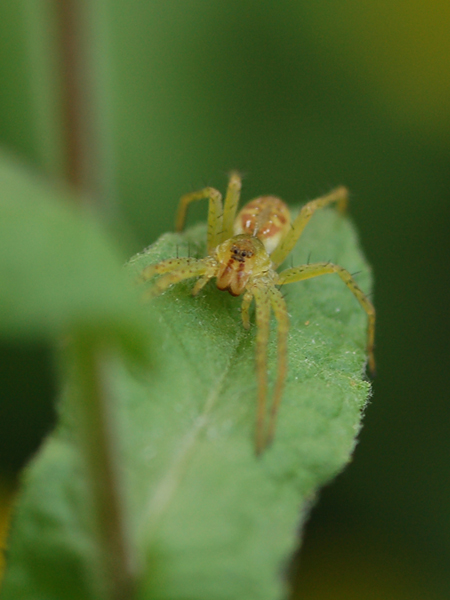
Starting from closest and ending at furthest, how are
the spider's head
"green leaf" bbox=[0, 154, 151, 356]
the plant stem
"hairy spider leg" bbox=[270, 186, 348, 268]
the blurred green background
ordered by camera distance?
"green leaf" bbox=[0, 154, 151, 356], the plant stem, the spider's head, "hairy spider leg" bbox=[270, 186, 348, 268], the blurred green background

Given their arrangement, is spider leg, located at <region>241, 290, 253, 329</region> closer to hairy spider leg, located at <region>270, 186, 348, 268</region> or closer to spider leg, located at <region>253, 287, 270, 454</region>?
spider leg, located at <region>253, 287, 270, 454</region>

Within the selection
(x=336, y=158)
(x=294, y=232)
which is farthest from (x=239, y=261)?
(x=336, y=158)

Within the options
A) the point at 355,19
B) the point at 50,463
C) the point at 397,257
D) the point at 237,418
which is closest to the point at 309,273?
the point at 237,418

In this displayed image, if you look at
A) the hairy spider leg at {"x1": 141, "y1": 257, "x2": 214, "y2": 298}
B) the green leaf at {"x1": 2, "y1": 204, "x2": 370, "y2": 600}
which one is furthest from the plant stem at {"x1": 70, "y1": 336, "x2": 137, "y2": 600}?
the hairy spider leg at {"x1": 141, "y1": 257, "x2": 214, "y2": 298}

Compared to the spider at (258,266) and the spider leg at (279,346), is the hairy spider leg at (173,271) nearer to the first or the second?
the spider at (258,266)

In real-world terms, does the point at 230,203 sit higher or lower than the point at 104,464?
higher

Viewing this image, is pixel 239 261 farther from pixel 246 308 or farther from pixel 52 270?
pixel 52 270
